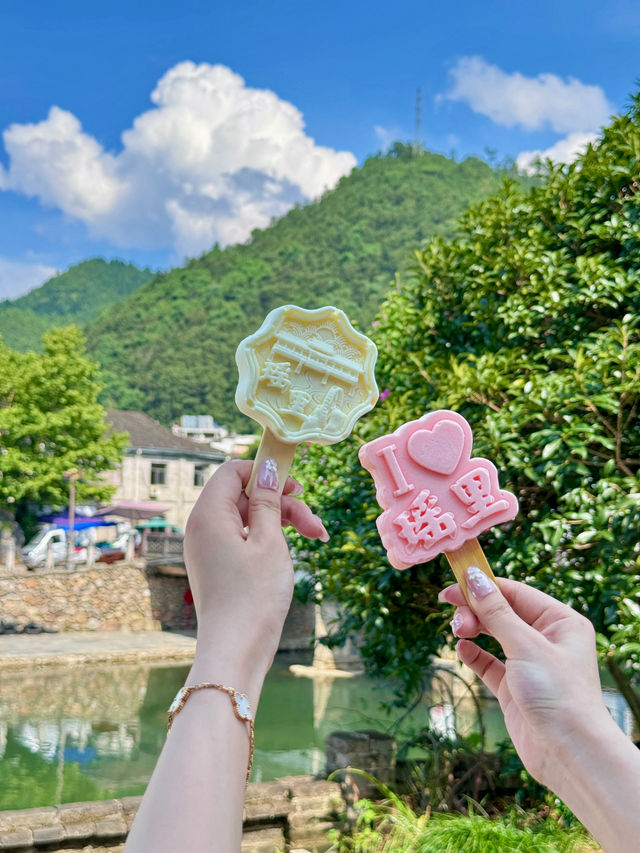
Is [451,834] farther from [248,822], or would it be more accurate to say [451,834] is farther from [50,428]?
[50,428]

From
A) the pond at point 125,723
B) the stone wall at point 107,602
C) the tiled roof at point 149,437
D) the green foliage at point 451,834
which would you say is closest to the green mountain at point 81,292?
the tiled roof at point 149,437

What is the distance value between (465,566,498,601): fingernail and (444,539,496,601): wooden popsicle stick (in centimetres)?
10

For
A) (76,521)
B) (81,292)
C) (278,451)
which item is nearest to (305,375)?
(278,451)

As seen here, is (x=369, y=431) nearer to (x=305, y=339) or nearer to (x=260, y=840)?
(x=260, y=840)

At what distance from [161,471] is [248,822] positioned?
30.0m

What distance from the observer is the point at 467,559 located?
2.06 metres

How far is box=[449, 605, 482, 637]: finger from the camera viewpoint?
1.78 m

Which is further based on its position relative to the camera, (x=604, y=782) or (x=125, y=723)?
(x=125, y=723)

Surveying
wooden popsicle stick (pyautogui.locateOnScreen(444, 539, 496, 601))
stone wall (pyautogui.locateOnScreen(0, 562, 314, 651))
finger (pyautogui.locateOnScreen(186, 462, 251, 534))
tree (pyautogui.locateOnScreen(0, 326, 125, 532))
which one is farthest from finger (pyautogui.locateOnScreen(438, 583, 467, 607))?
tree (pyautogui.locateOnScreen(0, 326, 125, 532))

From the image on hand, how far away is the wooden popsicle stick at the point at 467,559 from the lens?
6.47 ft

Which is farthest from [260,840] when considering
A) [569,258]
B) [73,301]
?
[73,301]

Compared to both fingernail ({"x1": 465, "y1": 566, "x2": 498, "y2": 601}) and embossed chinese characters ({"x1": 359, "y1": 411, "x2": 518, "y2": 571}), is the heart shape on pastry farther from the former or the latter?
fingernail ({"x1": 465, "y1": 566, "x2": 498, "y2": 601})

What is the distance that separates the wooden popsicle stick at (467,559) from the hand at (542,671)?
195mm

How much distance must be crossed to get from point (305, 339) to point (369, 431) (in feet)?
11.6
